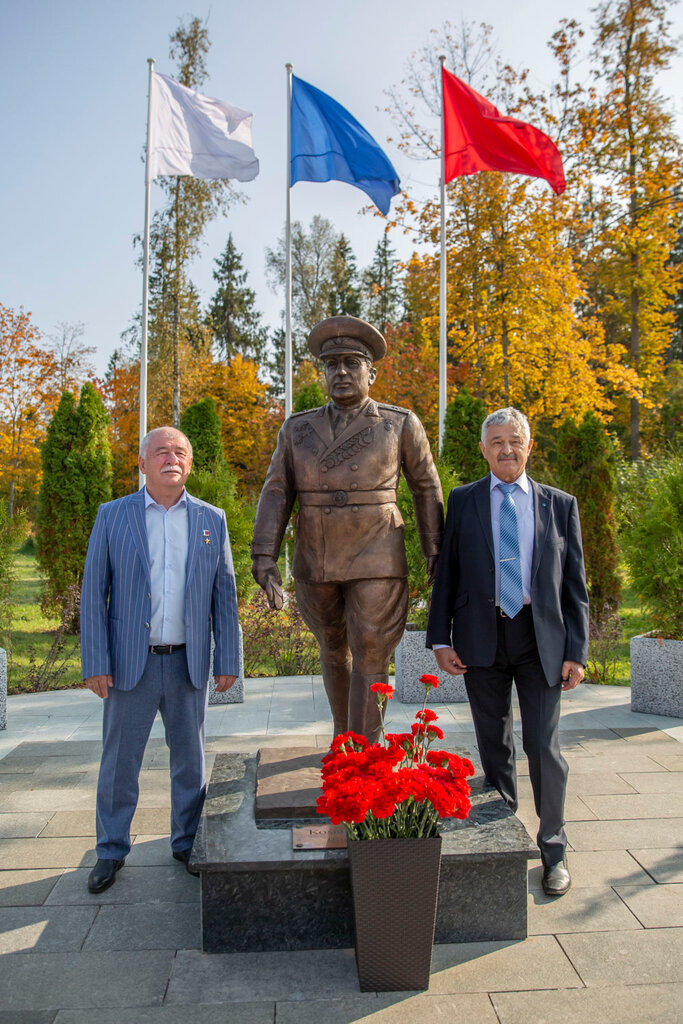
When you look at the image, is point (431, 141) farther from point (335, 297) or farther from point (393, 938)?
point (335, 297)

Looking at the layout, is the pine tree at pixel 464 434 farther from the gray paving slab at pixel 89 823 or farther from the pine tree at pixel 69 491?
the gray paving slab at pixel 89 823

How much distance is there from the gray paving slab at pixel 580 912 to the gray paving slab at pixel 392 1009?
0.57m

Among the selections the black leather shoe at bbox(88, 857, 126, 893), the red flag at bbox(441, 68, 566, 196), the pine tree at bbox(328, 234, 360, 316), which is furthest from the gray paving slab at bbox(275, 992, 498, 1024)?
the pine tree at bbox(328, 234, 360, 316)

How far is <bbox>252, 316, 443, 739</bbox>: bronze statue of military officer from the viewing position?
3744 mm

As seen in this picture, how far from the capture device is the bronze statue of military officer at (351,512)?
374 centimetres

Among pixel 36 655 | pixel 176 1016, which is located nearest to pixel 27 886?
pixel 176 1016

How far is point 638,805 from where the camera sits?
438cm

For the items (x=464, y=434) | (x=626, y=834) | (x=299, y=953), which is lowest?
(x=299, y=953)

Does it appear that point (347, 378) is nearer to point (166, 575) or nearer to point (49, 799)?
point (166, 575)

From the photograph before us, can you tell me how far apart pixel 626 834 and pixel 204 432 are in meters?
7.06

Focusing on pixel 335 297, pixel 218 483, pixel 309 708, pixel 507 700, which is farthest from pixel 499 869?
pixel 335 297

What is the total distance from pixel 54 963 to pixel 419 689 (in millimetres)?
4366

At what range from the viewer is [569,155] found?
617 inches

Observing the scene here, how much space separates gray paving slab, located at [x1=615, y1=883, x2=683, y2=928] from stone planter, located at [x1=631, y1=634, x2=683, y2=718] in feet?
9.39
